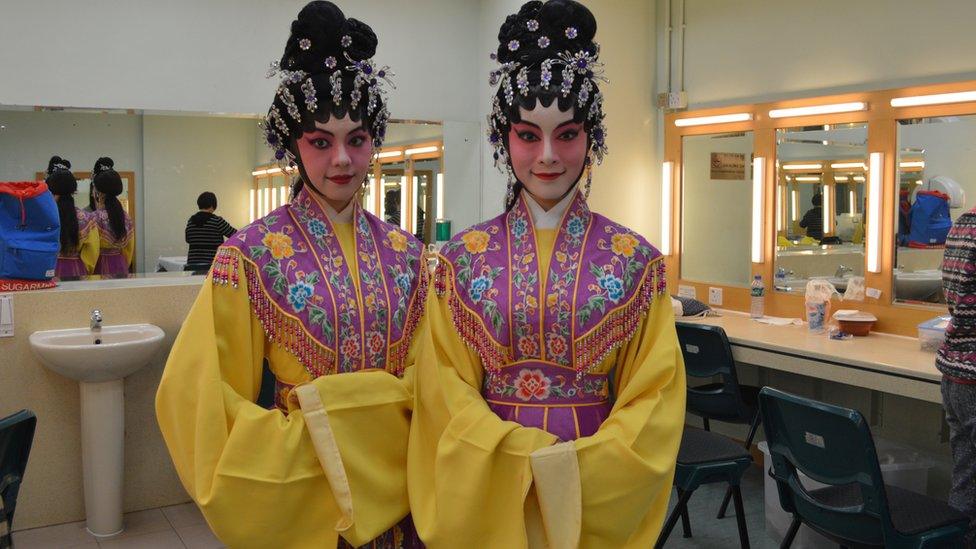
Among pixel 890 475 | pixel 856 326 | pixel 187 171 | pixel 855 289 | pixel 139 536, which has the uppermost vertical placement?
pixel 187 171

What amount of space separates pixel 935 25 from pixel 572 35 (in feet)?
7.47

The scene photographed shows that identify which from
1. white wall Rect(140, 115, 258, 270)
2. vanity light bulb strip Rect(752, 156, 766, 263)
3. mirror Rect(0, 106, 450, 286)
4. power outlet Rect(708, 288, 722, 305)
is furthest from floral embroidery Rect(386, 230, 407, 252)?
power outlet Rect(708, 288, 722, 305)

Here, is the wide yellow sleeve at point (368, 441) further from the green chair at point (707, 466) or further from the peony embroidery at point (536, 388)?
the green chair at point (707, 466)

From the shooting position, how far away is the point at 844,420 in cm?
216

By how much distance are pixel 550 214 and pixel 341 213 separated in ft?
1.51

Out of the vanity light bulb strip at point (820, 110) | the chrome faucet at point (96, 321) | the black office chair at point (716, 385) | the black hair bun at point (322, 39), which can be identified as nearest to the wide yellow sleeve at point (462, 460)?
the black hair bun at point (322, 39)

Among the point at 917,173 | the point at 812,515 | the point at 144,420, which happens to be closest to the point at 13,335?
the point at 144,420

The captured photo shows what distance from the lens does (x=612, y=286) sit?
1773 mm

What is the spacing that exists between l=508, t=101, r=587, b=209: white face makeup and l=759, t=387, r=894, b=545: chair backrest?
92 centimetres

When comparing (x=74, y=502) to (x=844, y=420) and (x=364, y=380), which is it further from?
(x=844, y=420)

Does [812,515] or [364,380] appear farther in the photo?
[812,515]

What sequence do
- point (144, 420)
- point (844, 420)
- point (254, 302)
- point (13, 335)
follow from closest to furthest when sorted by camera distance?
point (254, 302)
point (844, 420)
point (13, 335)
point (144, 420)

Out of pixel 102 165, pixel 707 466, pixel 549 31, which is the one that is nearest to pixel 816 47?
pixel 707 466

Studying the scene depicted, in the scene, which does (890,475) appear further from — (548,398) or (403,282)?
(403,282)
